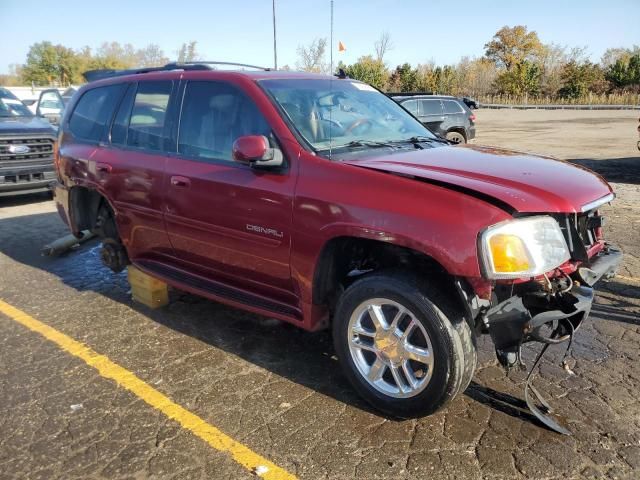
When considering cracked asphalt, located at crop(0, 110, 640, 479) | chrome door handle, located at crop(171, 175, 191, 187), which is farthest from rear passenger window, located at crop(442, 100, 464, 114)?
chrome door handle, located at crop(171, 175, 191, 187)

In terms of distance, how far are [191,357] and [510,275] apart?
7.32 ft

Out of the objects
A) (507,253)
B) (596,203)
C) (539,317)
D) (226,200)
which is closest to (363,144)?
(226,200)

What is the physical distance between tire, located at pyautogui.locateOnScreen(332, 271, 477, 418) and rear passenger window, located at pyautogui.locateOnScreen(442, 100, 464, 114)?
1235 centimetres

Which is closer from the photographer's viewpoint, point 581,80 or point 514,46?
point 581,80

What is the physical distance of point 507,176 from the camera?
288 cm

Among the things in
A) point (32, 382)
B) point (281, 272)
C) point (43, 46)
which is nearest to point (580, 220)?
point (281, 272)

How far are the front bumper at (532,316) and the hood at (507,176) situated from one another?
1.41 ft

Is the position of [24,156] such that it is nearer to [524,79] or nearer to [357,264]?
[357,264]

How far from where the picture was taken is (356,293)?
2924 mm

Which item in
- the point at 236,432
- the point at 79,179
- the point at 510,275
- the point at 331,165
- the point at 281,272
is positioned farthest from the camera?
the point at 79,179

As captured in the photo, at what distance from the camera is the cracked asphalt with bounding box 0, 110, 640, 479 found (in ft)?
8.45

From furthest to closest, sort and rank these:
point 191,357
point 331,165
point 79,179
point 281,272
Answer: point 79,179 → point 191,357 → point 281,272 → point 331,165

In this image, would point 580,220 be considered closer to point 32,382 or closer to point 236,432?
point 236,432

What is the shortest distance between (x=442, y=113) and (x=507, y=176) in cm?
1192
